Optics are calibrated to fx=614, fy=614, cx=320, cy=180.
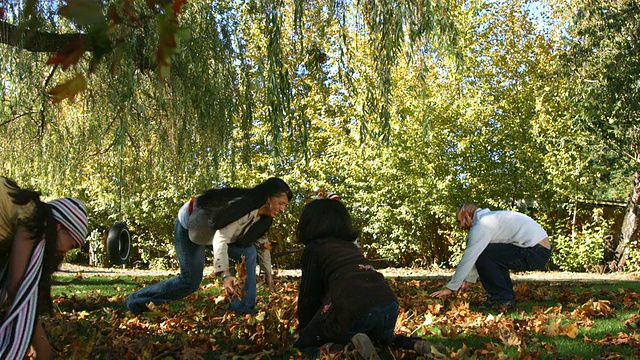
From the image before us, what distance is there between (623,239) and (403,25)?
11843 millimetres

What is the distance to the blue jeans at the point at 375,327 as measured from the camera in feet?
11.9

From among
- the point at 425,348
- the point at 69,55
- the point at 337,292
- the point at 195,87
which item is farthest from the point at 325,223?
the point at 195,87

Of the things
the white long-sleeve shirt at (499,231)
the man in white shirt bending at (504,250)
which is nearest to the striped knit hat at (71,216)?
the white long-sleeve shirt at (499,231)

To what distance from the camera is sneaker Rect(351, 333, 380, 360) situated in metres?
3.21

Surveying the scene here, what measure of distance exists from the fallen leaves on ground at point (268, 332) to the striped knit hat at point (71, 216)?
0.76 m

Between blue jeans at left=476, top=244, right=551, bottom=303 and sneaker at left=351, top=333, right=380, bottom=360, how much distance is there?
114 inches

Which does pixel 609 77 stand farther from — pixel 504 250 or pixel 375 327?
pixel 375 327

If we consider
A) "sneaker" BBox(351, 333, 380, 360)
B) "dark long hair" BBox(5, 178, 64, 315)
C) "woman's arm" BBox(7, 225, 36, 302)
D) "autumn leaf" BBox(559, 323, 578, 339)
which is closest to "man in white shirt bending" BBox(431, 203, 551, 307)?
"autumn leaf" BBox(559, 323, 578, 339)

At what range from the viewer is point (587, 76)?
1540 centimetres

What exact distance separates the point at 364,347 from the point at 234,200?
2111mm

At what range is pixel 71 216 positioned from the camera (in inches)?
115

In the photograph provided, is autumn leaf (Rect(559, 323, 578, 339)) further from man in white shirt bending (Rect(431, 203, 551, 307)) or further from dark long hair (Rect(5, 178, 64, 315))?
dark long hair (Rect(5, 178, 64, 315))

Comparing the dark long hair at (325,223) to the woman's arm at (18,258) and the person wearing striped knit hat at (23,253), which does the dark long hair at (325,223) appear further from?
the woman's arm at (18,258)

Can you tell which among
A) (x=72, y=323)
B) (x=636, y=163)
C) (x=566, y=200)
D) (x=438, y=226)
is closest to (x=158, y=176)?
(x=72, y=323)
